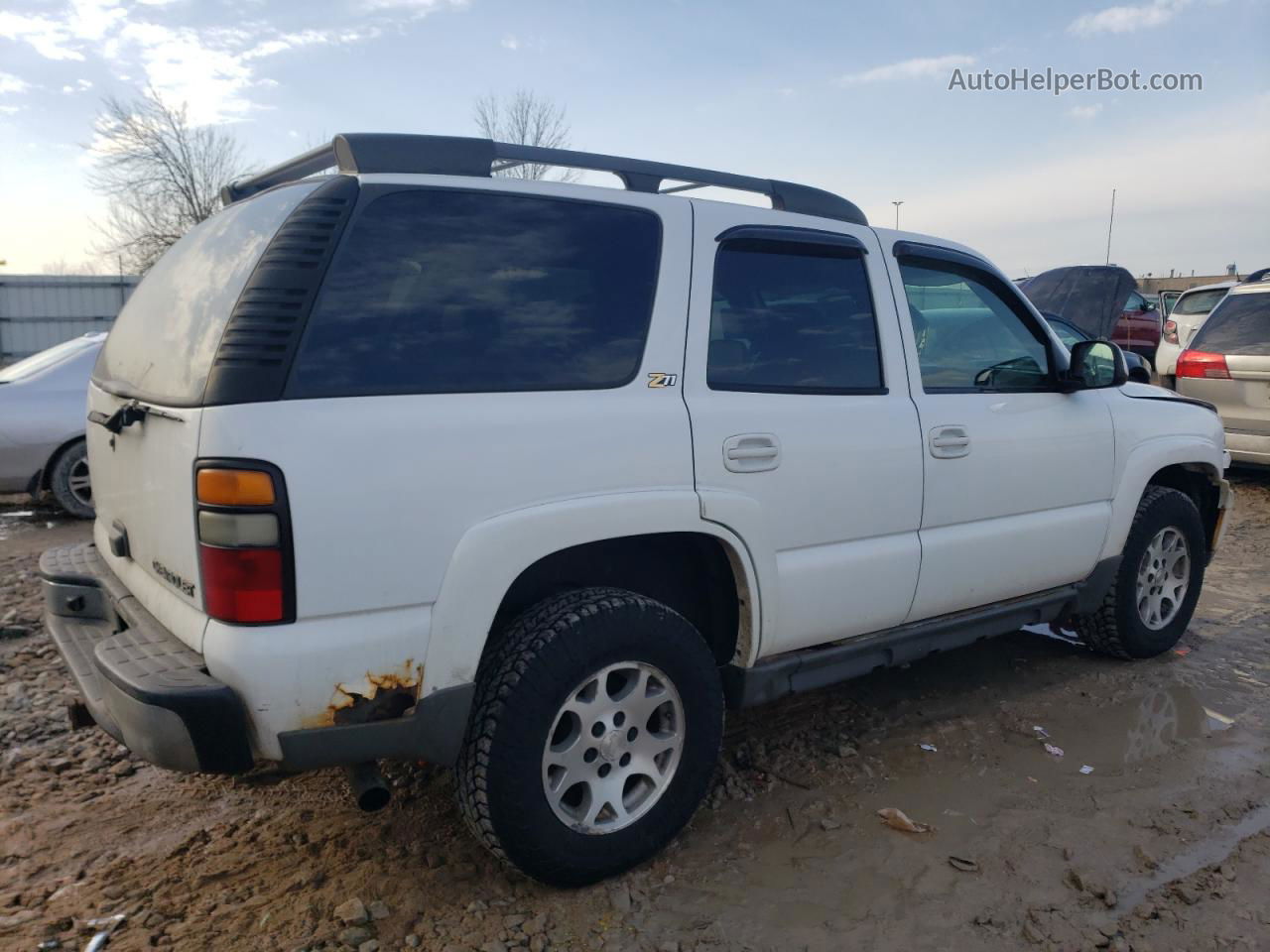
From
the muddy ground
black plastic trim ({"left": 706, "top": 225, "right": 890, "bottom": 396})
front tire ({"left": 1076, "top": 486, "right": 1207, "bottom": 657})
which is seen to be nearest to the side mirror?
front tire ({"left": 1076, "top": 486, "right": 1207, "bottom": 657})

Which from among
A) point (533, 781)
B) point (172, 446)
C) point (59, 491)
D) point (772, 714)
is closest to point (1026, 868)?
point (772, 714)

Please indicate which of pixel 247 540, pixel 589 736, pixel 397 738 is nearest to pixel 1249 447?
pixel 589 736

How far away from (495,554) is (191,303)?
1.07 m

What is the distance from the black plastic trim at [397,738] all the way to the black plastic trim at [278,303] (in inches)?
31.8

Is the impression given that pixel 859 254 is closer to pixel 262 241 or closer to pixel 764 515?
pixel 764 515

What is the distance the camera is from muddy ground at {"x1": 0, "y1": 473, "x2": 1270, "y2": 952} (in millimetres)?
2594

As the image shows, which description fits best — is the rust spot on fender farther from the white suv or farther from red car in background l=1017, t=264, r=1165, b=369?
red car in background l=1017, t=264, r=1165, b=369

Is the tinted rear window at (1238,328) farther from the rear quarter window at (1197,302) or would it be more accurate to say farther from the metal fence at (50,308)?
the metal fence at (50,308)

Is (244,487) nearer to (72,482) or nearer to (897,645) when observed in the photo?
(897,645)

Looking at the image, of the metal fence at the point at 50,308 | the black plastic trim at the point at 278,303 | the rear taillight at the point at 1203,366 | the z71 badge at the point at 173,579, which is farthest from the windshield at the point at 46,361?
the metal fence at the point at 50,308

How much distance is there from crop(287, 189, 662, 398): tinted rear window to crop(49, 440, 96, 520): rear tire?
6.13m

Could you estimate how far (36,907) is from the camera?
2.65 meters

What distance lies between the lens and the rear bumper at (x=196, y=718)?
7.25ft

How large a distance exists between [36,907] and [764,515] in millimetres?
2305
